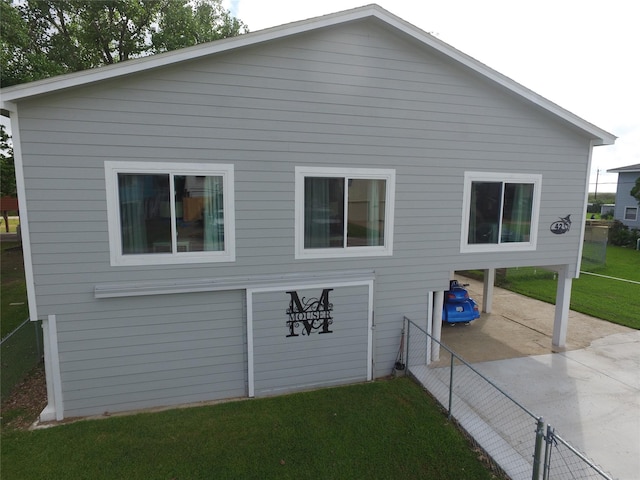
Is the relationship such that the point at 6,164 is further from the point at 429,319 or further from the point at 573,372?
the point at 573,372

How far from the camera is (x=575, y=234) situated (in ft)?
23.7

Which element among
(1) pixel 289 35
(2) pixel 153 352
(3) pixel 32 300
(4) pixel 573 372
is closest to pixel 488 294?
(4) pixel 573 372

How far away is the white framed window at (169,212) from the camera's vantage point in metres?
4.90

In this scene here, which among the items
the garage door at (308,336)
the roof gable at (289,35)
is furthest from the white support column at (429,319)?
the roof gable at (289,35)

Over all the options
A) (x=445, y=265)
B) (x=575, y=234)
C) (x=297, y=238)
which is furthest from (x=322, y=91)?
(x=575, y=234)

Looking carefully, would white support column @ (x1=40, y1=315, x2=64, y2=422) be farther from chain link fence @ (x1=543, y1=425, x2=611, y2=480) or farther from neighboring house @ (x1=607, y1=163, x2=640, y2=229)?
neighboring house @ (x1=607, y1=163, x2=640, y2=229)

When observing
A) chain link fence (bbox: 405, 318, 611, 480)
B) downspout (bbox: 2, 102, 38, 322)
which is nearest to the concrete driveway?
chain link fence (bbox: 405, 318, 611, 480)

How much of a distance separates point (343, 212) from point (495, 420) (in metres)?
3.80

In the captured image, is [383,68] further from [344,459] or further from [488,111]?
[344,459]

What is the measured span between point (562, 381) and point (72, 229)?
8.11 meters

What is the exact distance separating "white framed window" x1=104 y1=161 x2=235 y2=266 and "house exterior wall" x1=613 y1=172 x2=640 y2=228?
31.6 metres

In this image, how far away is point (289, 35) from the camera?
5090 mm

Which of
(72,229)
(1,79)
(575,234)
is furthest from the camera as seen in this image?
(1,79)

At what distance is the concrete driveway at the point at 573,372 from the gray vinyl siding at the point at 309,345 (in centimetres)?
251
